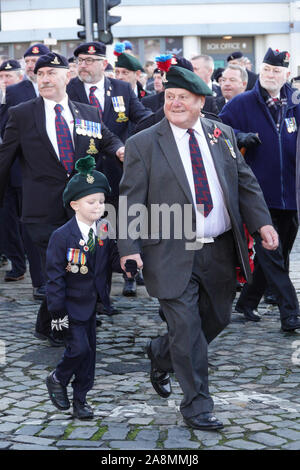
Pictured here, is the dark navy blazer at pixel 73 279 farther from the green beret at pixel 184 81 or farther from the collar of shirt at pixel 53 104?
the collar of shirt at pixel 53 104

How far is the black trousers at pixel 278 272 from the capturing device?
7782 millimetres

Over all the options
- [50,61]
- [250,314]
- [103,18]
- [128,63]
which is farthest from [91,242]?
[103,18]

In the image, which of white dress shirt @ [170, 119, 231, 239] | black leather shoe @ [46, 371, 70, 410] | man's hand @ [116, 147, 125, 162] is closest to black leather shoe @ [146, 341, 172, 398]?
black leather shoe @ [46, 371, 70, 410]

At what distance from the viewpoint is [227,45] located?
1328 inches

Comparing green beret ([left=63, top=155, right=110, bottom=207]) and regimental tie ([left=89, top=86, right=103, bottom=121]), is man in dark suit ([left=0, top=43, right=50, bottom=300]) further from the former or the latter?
green beret ([left=63, top=155, right=110, bottom=207])

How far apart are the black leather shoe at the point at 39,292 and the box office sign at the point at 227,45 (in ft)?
83.8

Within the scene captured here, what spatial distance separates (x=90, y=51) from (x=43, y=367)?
11.3 ft

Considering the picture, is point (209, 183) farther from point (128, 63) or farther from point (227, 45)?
point (227, 45)

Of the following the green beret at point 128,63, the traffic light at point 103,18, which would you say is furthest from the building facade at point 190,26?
the green beret at point 128,63

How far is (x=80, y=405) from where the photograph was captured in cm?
554

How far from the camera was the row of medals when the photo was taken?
750cm

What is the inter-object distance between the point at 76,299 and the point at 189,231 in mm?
772
